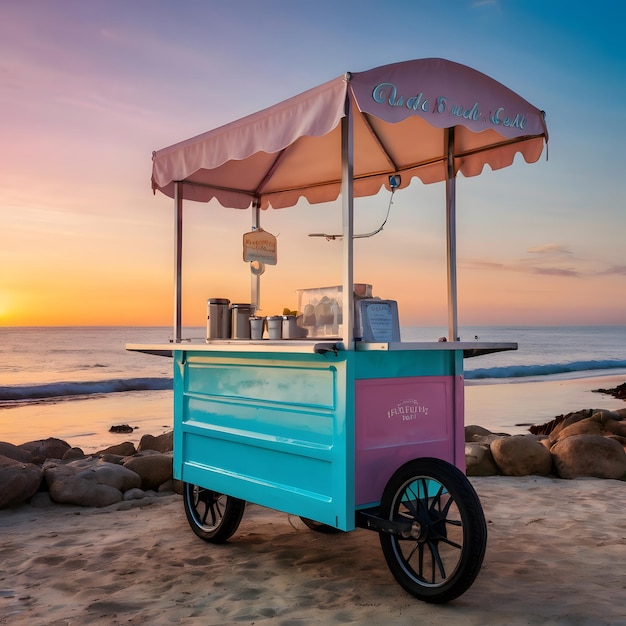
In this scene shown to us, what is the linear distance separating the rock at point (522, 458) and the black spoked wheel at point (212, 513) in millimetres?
3066

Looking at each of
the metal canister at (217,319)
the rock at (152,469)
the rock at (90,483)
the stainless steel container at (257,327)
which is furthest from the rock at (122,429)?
the stainless steel container at (257,327)

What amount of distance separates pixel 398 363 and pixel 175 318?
207cm

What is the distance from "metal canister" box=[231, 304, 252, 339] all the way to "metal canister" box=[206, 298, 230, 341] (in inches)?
2.7

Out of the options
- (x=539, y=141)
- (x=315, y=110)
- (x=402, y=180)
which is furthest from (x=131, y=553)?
(x=539, y=141)

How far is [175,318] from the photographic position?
5.35 metres

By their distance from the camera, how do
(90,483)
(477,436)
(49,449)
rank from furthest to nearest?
(49,449)
(477,436)
(90,483)

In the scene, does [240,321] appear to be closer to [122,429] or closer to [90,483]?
[90,483]

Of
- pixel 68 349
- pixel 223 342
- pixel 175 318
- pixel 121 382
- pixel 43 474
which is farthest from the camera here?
pixel 68 349

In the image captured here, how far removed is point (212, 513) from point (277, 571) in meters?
0.91

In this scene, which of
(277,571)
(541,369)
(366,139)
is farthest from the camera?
(541,369)

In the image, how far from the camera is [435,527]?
3.62 meters

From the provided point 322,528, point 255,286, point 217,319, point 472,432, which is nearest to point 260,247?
point 255,286

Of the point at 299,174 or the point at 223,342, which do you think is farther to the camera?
the point at 299,174

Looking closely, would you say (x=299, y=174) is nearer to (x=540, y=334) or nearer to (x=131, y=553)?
(x=131, y=553)
